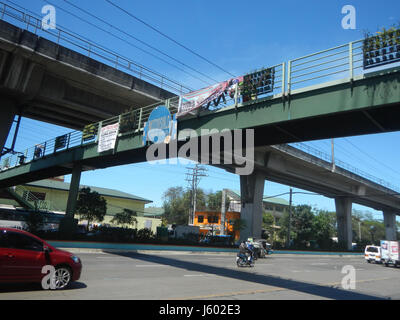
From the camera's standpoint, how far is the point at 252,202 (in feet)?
114

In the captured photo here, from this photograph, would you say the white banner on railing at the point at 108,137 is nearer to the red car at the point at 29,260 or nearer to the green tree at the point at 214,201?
the red car at the point at 29,260

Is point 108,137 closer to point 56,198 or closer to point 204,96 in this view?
point 204,96

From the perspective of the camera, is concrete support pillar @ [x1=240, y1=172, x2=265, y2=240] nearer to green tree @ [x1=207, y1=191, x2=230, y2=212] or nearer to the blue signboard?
the blue signboard

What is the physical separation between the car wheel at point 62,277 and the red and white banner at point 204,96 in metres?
8.21

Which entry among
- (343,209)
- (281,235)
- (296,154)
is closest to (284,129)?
(296,154)

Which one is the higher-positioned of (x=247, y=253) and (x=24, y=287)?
(x=247, y=253)

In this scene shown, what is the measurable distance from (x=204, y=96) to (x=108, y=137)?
724 centimetres

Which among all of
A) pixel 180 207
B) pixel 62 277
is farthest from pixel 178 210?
pixel 62 277

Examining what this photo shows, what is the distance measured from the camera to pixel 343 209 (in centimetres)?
5172

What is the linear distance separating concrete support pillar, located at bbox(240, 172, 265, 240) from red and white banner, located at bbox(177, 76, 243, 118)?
72.3 ft

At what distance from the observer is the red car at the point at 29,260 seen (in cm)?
722

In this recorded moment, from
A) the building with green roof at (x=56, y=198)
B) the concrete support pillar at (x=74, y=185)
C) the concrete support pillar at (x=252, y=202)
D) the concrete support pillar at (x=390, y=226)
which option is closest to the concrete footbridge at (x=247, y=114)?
the concrete support pillar at (x=74, y=185)
